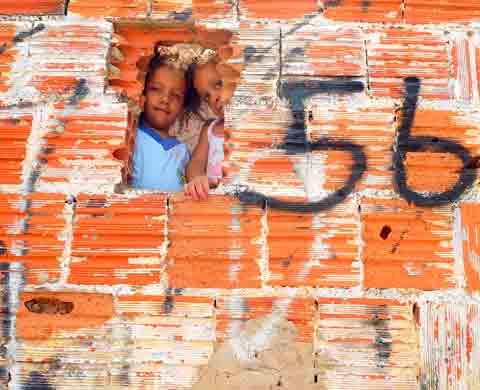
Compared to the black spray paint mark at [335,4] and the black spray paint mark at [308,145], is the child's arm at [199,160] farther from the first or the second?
the black spray paint mark at [335,4]

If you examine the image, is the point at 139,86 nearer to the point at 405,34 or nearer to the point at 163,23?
the point at 163,23

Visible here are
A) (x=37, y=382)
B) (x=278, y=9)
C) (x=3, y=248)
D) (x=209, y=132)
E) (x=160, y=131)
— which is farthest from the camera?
(x=160, y=131)

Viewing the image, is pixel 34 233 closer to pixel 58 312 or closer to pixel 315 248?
pixel 58 312

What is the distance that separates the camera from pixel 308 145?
313 centimetres

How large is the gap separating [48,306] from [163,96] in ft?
5.67

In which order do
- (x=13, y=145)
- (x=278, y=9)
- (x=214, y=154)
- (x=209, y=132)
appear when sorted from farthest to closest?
(x=209, y=132) → (x=214, y=154) → (x=278, y=9) → (x=13, y=145)

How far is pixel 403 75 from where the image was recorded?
3.26 meters

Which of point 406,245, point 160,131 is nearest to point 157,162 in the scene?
point 160,131

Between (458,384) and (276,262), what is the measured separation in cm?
111

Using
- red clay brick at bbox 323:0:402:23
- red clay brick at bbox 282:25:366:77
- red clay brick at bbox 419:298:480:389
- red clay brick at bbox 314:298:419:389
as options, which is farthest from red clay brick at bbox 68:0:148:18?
red clay brick at bbox 419:298:480:389

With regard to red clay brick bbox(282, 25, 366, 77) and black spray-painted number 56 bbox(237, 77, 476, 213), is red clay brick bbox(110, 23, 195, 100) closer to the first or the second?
red clay brick bbox(282, 25, 366, 77)

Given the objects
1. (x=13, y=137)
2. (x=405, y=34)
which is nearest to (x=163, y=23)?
(x=13, y=137)

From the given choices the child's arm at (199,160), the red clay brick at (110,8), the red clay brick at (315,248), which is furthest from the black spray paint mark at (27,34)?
the red clay brick at (315,248)

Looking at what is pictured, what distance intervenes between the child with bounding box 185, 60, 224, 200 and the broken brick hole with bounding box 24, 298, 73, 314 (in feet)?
4.19
